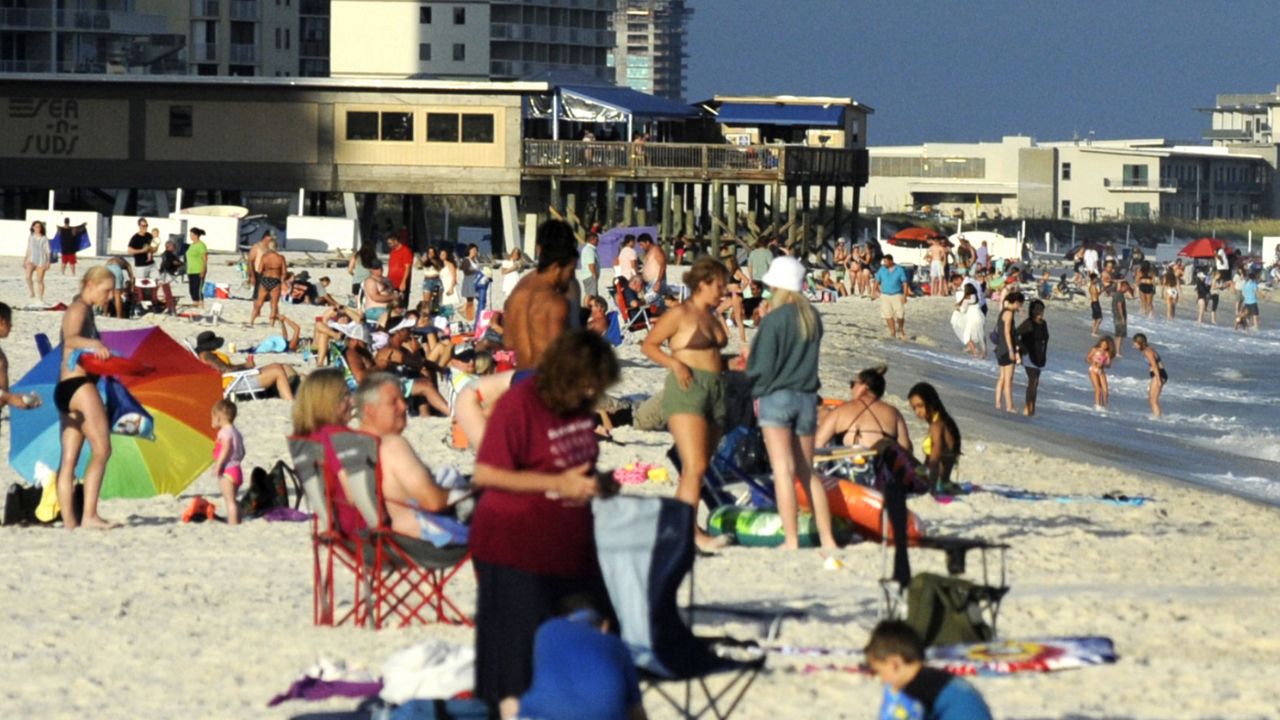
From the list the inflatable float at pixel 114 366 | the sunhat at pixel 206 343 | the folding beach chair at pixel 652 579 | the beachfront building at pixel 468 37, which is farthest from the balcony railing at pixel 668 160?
the folding beach chair at pixel 652 579

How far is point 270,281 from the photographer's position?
2438cm

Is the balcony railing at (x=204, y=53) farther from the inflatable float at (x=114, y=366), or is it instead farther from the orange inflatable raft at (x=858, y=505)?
the orange inflatable raft at (x=858, y=505)

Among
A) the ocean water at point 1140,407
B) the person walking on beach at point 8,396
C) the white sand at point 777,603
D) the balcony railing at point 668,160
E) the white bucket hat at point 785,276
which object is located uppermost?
the balcony railing at point 668,160

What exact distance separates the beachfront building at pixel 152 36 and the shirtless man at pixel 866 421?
5072 centimetres

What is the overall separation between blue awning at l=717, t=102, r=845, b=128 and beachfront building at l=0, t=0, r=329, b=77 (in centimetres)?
1744

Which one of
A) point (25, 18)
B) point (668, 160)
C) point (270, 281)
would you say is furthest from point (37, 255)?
point (25, 18)

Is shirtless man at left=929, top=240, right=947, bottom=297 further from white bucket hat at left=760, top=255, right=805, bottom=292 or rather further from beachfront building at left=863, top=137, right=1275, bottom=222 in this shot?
beachfront building at left=863, top=137, right=1275, bottom=222

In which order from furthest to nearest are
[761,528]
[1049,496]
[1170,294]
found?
[1170,294] < [1049,496] < [761,528]

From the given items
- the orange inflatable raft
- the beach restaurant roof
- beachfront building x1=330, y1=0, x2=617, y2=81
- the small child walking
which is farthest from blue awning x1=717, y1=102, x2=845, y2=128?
the orange inflatable raft

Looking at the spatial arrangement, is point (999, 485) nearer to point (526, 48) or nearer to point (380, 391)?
point (380, 391)

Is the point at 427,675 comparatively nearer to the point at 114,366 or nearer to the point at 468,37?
the point at 114,366

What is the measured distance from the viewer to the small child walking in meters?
11.3

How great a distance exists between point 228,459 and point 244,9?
245ft

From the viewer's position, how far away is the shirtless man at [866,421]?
12.4 metres
